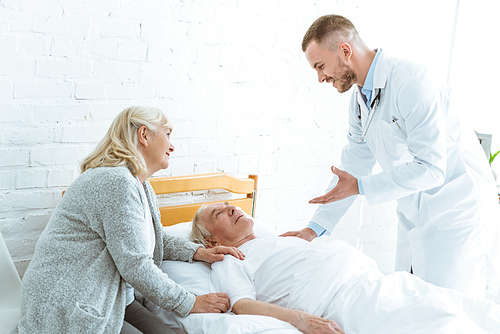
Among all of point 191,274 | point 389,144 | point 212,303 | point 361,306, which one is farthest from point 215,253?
point 389,144

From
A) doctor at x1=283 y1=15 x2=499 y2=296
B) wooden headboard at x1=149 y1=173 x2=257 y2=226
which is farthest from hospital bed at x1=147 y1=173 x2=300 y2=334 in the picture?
doctor at x1=283 y1=15 x2=499 y2=296

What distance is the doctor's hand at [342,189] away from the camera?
1.76 m

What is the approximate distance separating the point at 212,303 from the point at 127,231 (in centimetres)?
37

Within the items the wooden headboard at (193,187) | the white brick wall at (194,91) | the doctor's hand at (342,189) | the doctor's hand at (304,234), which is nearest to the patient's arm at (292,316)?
the doctor's hand at (342,189)

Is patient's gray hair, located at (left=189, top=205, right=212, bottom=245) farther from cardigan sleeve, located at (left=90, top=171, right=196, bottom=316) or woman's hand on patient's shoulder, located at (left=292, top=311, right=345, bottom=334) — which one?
woman's hand on patient's shoulder, located at (left=292, top=311, right=345, bottom=334)

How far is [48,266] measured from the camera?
131 cm

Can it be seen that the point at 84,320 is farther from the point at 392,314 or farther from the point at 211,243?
the point at 392,314

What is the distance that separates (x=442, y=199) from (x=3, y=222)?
1.73 meters

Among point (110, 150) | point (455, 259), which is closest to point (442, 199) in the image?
Answer: point (455, 259)

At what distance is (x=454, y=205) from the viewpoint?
175cm

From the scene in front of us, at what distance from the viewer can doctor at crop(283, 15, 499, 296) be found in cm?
170

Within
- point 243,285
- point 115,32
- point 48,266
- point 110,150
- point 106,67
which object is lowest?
point 243,285

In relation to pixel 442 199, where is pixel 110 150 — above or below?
above

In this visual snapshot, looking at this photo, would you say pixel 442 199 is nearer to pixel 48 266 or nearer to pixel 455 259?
pixel 455 259
